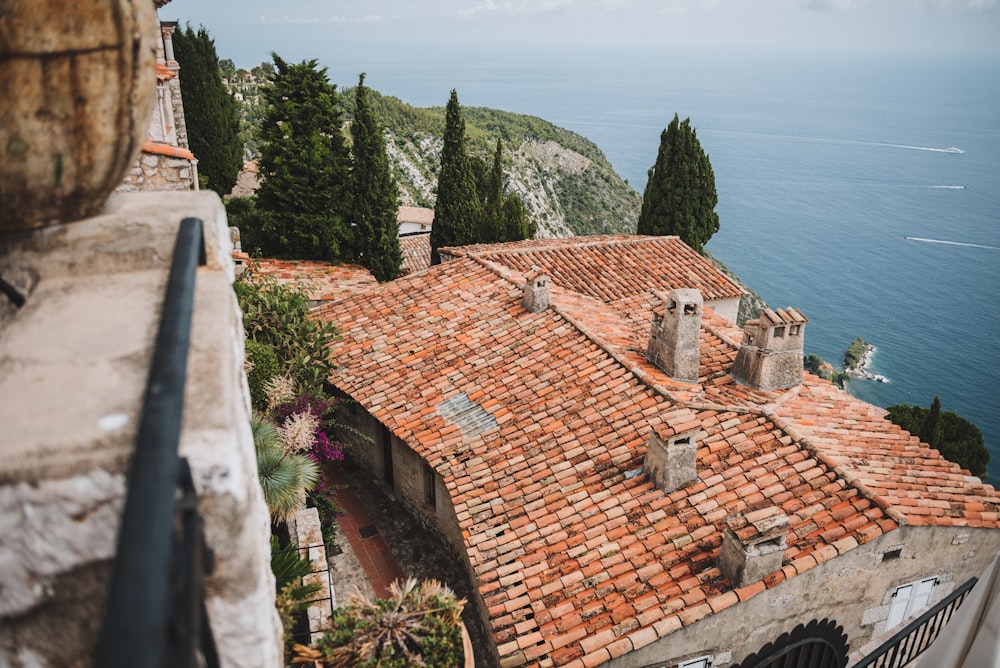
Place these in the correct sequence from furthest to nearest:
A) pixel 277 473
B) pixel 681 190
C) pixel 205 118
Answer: pixel 205 118, pixel 681 190, pixel 277 473

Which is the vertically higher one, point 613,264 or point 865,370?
point 613,264

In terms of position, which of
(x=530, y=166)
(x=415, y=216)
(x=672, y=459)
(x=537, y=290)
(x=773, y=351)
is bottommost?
(x=415, y=216)

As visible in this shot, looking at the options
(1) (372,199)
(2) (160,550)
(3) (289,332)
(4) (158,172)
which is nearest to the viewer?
(2) (160,550)

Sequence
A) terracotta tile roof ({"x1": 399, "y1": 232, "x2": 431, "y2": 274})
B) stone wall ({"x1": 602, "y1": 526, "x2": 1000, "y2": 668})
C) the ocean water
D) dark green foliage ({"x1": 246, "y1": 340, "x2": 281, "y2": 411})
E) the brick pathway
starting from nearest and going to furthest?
stone wall ({"x1": 602, "y1": 526, "x2": 1000, "y2": 668}), dark green foliage ({"x1": 246, "y1": 340, "x2": 281, "y2": 411}), the brick pathway, terracotta tile roof ({"x1": 399, "y1": 232, "x2": 431, "y2": 274}), the ocean water

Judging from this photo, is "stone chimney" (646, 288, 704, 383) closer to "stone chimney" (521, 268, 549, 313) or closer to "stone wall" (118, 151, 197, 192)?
"stone chimney" (521, 268, 549, 313)

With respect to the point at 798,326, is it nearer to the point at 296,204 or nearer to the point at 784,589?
the point at 784,589

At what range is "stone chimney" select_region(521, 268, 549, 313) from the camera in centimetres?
1375

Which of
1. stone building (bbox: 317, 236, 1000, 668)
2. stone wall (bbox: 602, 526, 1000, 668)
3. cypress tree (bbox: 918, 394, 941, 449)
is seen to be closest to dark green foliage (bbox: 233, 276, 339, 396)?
stone building (bbox: 317, 236, 1000, 668)

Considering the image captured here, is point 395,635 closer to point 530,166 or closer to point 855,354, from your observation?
point 855,354

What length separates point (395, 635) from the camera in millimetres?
5484

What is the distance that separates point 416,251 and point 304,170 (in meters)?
11.5

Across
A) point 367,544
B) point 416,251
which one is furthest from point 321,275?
point 416,251

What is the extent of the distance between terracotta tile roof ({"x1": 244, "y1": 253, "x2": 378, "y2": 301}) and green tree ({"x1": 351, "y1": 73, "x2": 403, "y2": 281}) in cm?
67

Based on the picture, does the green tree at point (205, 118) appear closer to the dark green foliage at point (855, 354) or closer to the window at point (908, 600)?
the window at point (908, 600)
